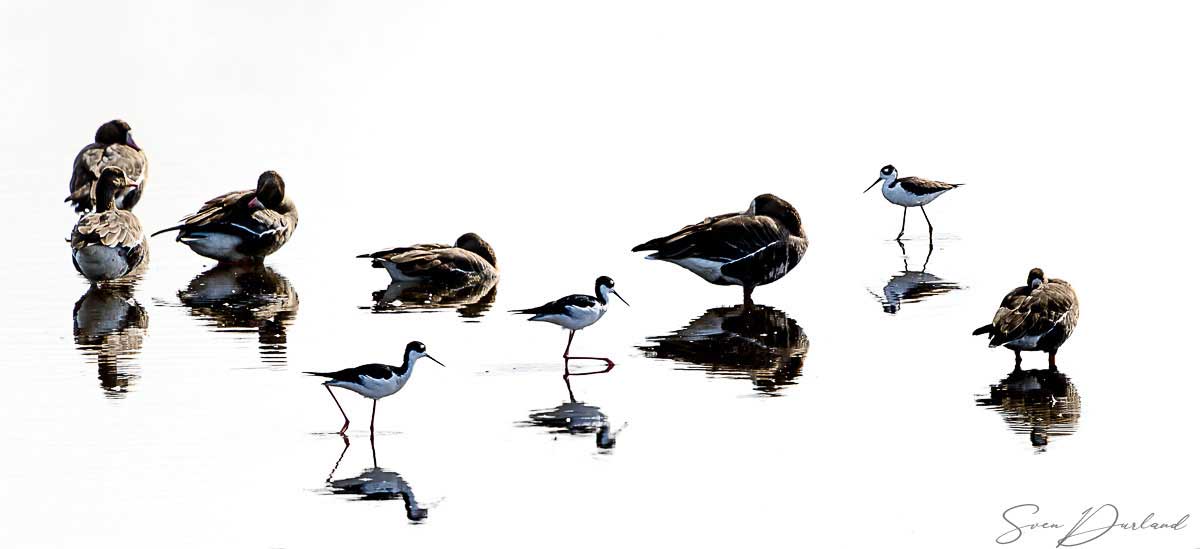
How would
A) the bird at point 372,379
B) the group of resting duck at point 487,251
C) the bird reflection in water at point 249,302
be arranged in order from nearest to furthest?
the bird at point 372,379 < the group of resting duck at point 487,251 < the bird reflection in water at point 249,302

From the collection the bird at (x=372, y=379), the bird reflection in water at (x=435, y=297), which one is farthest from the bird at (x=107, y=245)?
the bird at (x=372, y=379)

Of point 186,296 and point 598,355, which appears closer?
point 598,355

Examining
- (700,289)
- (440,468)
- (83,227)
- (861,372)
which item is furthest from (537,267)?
(440,468)

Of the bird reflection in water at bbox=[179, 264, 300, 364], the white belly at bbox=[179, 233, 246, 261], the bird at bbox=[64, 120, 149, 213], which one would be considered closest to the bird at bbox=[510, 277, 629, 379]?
the bird reflection in water at bbox=[179, 264, 300, 364]

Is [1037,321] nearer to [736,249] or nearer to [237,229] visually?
[736,249]

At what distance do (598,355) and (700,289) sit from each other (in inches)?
184

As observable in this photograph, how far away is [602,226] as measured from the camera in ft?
87.0

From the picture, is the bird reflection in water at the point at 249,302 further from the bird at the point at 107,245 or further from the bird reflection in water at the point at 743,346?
the bird reflection in water at the point at 743,346

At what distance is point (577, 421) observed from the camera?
46.0 feet

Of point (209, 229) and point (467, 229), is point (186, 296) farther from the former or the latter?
point (467, 229)

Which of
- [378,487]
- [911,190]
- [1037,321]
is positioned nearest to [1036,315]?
[1037,321]
